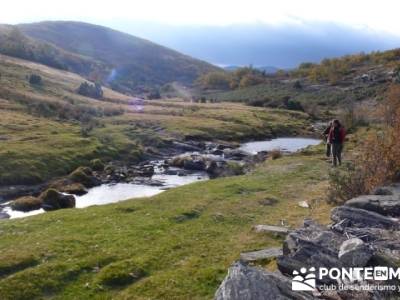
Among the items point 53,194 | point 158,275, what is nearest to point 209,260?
point 158,275

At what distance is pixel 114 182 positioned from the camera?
61.1m

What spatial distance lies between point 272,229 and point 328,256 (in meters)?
10.2

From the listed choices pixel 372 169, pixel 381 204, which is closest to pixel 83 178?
pixel 372 169

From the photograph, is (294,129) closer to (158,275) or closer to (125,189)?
(125,189)

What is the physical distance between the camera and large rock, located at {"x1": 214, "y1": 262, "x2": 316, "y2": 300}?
45.6 ft

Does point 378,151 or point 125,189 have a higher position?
point 378,151

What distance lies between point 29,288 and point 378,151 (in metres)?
21.3

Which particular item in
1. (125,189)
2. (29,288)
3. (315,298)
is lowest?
(125,189)

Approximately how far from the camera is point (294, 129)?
416 ft

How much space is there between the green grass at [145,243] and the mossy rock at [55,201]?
44.3 feet

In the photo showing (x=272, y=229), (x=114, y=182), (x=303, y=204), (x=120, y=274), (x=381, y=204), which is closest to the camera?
(x=120, y=274)

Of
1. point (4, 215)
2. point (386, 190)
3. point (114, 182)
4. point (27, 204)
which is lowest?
point (4, 215)

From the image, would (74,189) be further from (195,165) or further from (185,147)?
(185,147)

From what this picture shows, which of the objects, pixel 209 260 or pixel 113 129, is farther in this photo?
pixel 113 129
